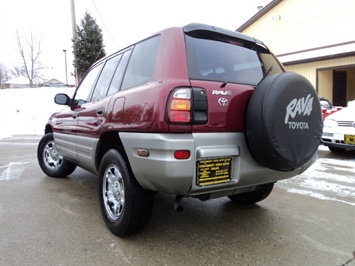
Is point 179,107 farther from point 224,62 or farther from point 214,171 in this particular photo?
point 224,62

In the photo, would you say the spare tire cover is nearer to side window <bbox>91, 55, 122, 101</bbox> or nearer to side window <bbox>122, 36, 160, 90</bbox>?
side window <bbox>122, 36, 160, 90</bbox>

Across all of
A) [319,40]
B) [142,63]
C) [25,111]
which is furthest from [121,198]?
[25,111]

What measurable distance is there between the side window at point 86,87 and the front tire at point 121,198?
1371 mm

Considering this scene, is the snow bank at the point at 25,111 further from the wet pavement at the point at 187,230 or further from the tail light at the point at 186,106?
the tail light at the point at 186,106

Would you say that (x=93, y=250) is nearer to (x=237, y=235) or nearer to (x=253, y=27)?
(x=237, y=235)

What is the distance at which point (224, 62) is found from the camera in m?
2.72

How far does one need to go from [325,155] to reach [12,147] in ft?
26.9

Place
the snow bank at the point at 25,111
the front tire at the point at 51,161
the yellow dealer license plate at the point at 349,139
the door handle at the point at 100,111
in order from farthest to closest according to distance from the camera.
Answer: the snow bank at the point at 25,111 < the yellow dealer license plate at the point at 349,139 < the front tire at the point at 51,161 < the door handle at the point at 100,111

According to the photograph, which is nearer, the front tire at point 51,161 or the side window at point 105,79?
the side window at point 105,79

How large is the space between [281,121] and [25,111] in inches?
732

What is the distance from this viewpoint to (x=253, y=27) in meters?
19.9

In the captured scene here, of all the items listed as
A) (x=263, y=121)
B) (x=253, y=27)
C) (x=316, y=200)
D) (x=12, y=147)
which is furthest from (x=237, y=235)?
(x=253, y=27)

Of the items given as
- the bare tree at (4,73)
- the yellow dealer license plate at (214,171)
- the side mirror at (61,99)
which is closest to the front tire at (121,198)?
the yellow dealer license plate at (214,171)

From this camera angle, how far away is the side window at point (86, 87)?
13.2ft
